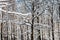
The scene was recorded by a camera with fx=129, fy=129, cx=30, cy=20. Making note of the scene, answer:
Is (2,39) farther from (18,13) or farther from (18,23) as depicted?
(18,13)

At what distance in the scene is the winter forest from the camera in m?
2.55

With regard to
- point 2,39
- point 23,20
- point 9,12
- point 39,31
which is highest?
point 9,12

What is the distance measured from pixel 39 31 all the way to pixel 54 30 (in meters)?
0.31

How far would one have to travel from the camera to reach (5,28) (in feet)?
9.27

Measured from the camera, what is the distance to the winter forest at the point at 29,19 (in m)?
2.55

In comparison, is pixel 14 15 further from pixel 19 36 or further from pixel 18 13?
pixel 19 36

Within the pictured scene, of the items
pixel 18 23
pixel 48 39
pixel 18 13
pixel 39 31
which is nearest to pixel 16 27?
pixel 18 23

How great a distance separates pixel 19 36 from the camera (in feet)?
9.30

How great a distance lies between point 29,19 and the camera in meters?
2.67

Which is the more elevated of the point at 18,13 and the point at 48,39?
the point at 18,13

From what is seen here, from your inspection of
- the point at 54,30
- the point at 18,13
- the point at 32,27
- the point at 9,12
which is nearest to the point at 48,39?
the point at 54,30

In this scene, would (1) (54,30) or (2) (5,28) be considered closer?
(1) (54,30)

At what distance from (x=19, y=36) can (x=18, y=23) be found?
0.29 m

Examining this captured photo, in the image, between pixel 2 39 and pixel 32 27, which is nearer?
pixel 32 27
